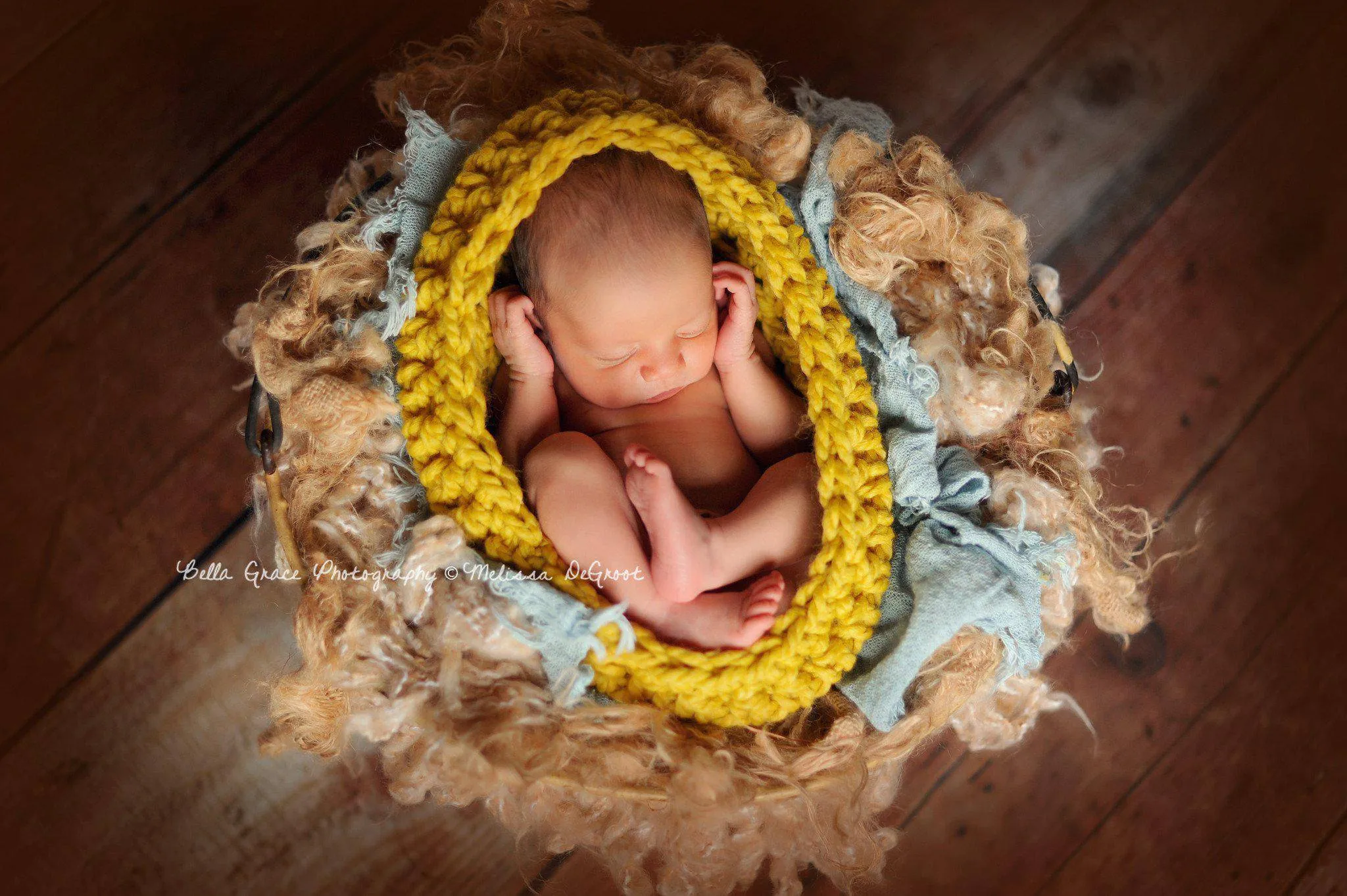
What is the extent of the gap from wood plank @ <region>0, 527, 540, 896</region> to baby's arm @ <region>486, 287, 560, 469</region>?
456 millimetres

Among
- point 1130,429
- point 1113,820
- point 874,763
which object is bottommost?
point 1113,820

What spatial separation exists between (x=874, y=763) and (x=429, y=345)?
28.2 inches

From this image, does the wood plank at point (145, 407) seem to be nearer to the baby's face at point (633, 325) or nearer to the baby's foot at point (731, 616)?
the baby's face at point (633, 325)

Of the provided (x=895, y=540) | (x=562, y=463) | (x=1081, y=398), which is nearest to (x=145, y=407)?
(x=562, y=463)

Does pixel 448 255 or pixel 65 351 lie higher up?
pixel 448 255

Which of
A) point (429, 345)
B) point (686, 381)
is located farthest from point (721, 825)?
point (429, 345)

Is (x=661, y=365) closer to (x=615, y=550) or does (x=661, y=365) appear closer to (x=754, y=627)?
(x=615, y=550)

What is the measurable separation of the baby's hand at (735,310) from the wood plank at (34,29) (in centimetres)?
110

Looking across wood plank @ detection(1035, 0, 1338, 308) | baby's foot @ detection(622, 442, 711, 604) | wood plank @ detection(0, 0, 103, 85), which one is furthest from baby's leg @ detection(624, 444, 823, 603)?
wood plank @ detection(0, 0, 103, 85)

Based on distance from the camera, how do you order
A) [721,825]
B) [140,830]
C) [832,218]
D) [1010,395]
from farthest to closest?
[140,830] < [832,218] < [1010,395] < [721,825]

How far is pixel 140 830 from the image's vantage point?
4.50 feet

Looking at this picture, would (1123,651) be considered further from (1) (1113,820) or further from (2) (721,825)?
(2) (721,825)

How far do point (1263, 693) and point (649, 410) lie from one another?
1085 mm

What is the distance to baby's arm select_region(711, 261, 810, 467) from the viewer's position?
1.21m
